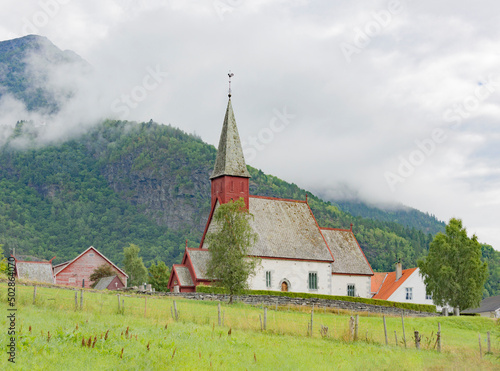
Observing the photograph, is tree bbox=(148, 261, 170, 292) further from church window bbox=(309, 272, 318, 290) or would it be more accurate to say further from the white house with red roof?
the white house with red roof

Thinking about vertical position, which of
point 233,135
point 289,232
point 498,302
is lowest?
point 498,302

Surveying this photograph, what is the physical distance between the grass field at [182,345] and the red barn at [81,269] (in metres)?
53.5

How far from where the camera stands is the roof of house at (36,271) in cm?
7406

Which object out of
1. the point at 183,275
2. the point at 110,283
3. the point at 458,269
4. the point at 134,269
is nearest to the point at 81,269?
the point at 110,283

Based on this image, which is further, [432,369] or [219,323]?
[219,323]

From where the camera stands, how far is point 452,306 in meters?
56.4

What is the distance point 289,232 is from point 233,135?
12228mm

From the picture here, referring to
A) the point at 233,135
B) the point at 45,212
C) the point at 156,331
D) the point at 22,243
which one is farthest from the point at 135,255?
the point at 45,212

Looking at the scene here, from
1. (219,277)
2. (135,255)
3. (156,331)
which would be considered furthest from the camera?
(135,255)

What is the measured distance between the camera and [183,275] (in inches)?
2191

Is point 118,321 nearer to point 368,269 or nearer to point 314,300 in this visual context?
point 314,300

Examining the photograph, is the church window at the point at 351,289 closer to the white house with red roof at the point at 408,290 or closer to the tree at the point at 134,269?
the white house with red roof at the point at 408,290

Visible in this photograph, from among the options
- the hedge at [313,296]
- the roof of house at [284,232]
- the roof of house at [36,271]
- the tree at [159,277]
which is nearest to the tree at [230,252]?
the hedge at [313,296]

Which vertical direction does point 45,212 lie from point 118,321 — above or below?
above
